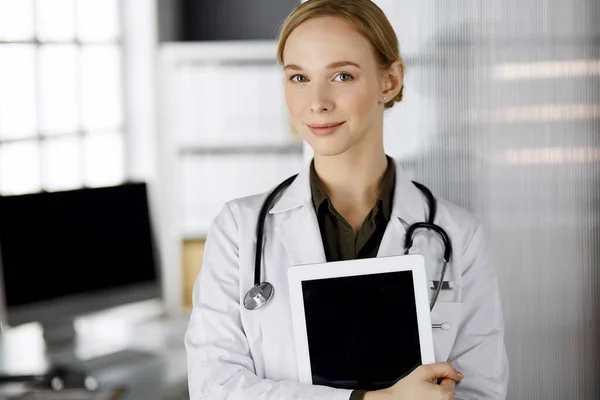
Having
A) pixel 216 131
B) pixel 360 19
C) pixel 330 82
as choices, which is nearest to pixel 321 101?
pixel 330 82

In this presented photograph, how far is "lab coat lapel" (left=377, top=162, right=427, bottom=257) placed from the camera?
1201 millimetres

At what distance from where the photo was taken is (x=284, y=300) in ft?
3.89

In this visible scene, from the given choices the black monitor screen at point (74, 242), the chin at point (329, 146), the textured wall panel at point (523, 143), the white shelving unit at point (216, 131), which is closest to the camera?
the chin at point (329, 146)

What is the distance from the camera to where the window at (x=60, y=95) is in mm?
2934

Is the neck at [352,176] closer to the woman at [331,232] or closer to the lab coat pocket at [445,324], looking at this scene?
the woman at [331,232]

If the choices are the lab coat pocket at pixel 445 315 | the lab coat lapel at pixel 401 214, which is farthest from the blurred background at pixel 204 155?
the lab coat pocket at pixel 445 315

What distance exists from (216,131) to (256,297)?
229 centimetres

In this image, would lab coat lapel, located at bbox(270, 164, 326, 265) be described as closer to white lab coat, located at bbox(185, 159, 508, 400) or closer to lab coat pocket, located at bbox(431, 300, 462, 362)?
white lab coat, located at bbox(185, 159, 508, 400)

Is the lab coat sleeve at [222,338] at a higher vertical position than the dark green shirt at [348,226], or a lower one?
lower

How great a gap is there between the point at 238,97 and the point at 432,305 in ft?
7.61

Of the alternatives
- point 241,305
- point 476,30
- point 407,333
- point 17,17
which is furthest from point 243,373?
point 17,17

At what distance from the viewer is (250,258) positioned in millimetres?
1210

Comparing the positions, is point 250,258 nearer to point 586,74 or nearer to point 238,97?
point 586,74

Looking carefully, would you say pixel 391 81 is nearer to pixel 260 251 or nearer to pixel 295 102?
A: pixel 295 102
